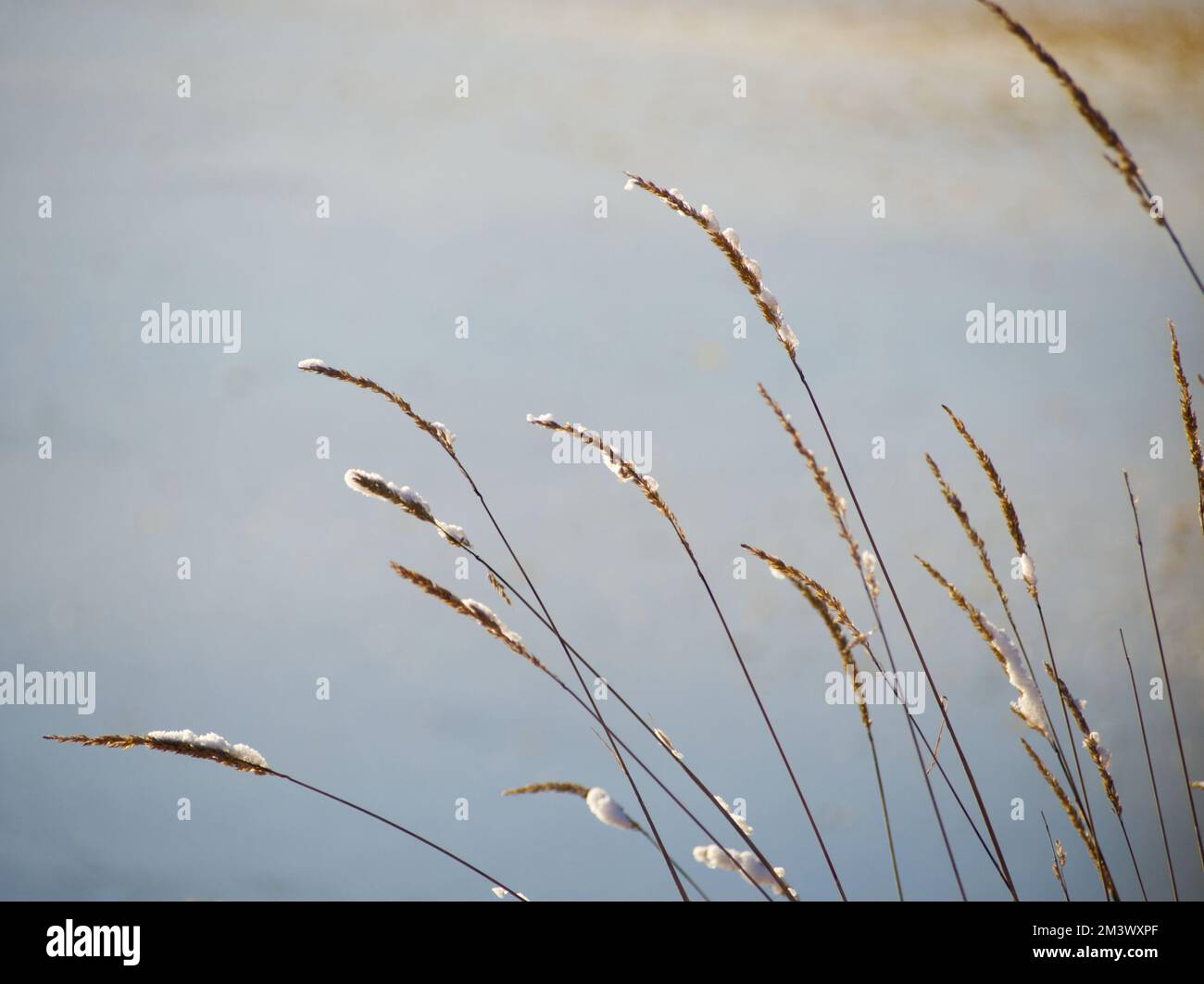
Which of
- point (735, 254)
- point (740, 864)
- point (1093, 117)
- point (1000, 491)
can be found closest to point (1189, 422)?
point (1000, 491)

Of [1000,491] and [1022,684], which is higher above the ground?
[1000,491]

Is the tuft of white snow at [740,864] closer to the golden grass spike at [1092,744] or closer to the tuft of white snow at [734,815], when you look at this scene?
the tuft of white snow at [734,815]

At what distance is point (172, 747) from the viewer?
0.63 metres

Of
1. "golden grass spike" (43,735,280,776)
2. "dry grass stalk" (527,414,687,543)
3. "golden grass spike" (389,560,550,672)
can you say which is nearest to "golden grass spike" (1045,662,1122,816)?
"dry grass stalk" (527,414,687,543)

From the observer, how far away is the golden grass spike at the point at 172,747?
63cm

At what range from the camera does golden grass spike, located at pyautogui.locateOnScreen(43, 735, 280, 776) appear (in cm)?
63

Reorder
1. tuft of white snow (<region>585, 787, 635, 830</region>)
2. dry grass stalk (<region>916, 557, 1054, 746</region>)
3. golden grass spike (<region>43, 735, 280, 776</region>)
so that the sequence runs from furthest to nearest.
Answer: dry grass stalk (<region>916, 557, 1054, 746</region>)
golden grass spike (<region>43, 735, 280, 776</region>)
tuft of white snow (<region>585, 787, 635, 830</region>)

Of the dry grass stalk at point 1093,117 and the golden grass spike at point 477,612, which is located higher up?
the dry grass stalk at point 1093,117

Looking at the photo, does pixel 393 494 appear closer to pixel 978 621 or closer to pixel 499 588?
pixel 499 588

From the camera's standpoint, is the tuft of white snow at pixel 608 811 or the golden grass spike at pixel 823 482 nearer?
the tuft of white snow at pixel 608 811

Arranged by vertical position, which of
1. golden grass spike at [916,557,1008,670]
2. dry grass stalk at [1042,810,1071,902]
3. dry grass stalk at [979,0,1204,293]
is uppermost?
dry grass stalk at [979,0,1204,293]

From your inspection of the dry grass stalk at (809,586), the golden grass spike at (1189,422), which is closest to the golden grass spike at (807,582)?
the dry grass stalk at (809,586)

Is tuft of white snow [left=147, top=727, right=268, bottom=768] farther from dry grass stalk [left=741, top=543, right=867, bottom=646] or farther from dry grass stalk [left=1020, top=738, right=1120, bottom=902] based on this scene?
dry grass stalk [left=1020, top=738, right=1120, bottom=902]
